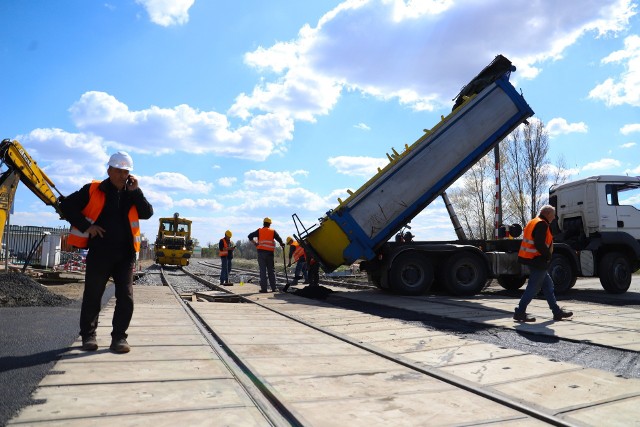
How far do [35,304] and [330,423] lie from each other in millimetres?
6837

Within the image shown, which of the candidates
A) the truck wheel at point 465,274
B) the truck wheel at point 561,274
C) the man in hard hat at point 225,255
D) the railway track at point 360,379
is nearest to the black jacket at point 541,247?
the railway track at point 360,379

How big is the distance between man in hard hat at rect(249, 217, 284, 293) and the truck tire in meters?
7.70

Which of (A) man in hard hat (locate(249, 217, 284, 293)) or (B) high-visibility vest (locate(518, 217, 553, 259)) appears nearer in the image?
(B) high-visibility vest (locate(518, 217, 553, 259))

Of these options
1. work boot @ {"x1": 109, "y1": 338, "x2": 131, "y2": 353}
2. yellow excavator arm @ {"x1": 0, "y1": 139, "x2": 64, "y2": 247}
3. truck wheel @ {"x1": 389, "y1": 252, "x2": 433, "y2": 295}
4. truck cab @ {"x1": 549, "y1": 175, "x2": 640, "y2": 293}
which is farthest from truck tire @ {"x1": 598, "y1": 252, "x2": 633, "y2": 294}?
yellow excavator arm @ {"x1": 0, "y1": 139, "x2": 64, "y2": 247}

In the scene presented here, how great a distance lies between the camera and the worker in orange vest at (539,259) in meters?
6.32

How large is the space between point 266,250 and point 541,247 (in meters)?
6.18

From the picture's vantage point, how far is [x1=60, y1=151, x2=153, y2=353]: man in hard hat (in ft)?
12.8

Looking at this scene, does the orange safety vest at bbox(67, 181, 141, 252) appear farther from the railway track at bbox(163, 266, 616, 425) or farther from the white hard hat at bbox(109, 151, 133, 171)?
the railway track at bbox(163, 266, 616, 425)

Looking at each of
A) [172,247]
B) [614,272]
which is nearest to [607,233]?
[614,272]

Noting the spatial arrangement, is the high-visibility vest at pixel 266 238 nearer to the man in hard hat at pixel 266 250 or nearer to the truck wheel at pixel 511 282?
the man in hard hat at pixel 266 250

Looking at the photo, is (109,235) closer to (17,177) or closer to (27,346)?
(27,346)

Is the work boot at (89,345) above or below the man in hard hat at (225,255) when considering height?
below

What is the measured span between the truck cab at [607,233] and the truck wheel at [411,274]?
3273 millimetres

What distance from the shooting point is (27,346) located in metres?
4.06
